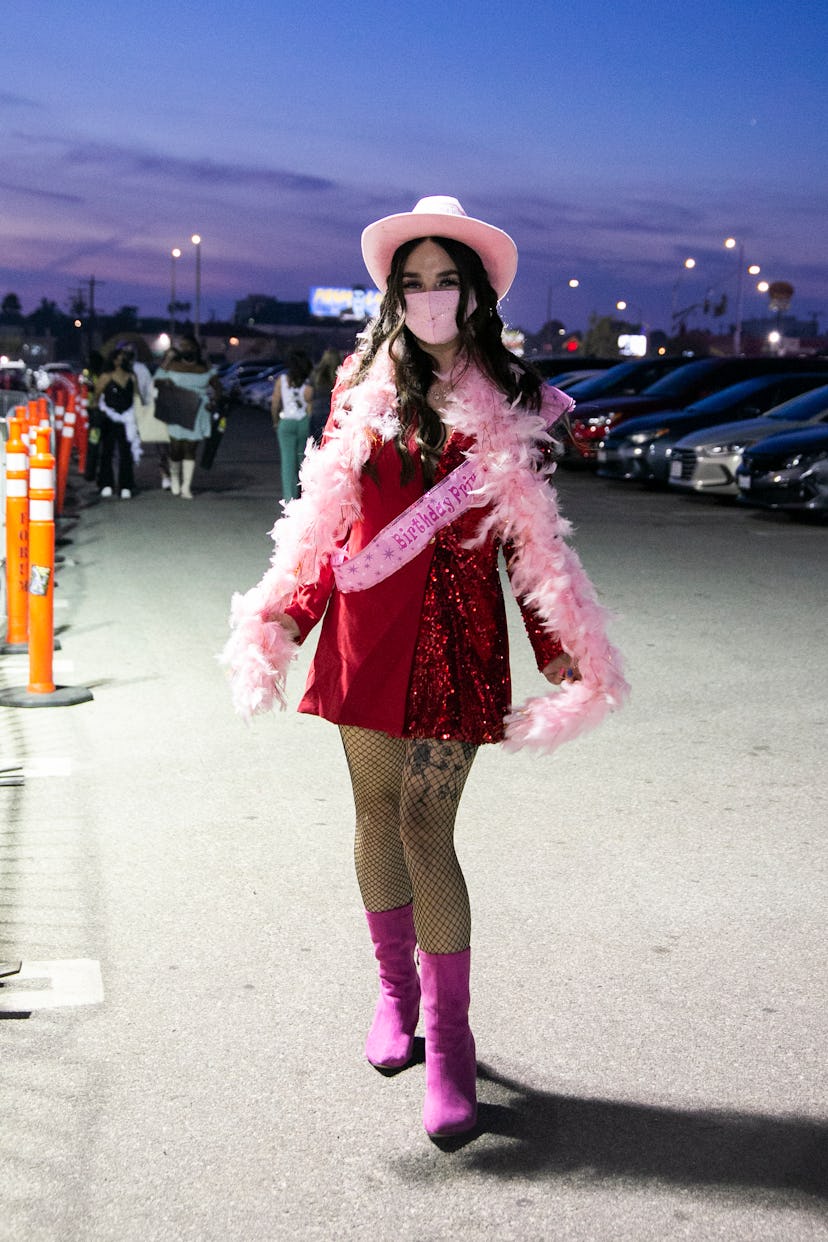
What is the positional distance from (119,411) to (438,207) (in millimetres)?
15416

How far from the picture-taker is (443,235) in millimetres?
3598

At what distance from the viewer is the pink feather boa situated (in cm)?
346

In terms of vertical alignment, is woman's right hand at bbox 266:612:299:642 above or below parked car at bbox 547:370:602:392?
below

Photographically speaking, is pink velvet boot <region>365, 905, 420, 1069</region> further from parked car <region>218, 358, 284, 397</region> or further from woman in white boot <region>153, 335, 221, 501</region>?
parked car <region>218, 358, 284, 397</region>

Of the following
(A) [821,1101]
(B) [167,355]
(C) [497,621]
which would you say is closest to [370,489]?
(C) [497,621]

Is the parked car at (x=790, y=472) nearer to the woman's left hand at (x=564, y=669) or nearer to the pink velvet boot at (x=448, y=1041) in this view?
the woman's left hand at (x=564, y=669)

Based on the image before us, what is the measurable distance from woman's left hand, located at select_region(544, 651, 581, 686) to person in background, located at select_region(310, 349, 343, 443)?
10.6 metres

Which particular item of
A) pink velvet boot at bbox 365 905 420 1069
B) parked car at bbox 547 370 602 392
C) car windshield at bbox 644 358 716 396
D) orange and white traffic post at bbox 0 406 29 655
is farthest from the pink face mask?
parked car at bbox 547 370 602 392

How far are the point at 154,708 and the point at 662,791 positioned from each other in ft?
8.76

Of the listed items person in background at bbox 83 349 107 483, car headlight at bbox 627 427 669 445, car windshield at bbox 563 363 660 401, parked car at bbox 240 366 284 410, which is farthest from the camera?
parked car at bbox 240 366 284 410

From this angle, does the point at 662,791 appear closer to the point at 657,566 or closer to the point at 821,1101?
the point at 821,1101

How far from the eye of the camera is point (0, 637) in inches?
388

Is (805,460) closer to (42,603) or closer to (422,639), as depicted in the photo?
(42,603)

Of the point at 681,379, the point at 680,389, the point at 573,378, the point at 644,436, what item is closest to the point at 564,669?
the point at 644,436
